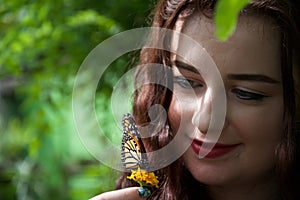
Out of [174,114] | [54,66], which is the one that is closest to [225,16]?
[174,114]

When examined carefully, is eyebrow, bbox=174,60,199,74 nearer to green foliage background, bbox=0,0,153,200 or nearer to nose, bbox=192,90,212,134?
nose, bbox=192,90,212,134

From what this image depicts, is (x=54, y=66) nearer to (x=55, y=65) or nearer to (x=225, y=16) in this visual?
(x=55, y=65)

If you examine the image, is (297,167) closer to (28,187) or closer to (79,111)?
(79,111)

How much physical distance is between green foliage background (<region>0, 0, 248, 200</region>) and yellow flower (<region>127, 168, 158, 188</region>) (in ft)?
1.03

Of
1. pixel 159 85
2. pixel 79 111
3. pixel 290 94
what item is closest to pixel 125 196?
pixel 159 85

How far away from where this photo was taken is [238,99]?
1.57m

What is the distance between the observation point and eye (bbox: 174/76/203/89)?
1596 millimetres

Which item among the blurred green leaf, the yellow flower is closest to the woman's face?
the yellow flower

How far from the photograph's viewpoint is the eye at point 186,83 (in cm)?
160

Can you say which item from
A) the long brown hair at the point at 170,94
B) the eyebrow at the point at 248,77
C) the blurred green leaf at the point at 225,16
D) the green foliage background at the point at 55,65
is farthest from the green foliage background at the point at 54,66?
the blurred green leaf at the point at 225,16

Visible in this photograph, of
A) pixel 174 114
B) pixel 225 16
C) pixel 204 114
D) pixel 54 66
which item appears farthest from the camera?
pixel 54 66

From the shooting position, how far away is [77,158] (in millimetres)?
3521

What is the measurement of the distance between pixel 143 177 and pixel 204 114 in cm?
23

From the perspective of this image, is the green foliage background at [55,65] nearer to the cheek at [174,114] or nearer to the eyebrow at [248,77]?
the cheek at [174,114]
